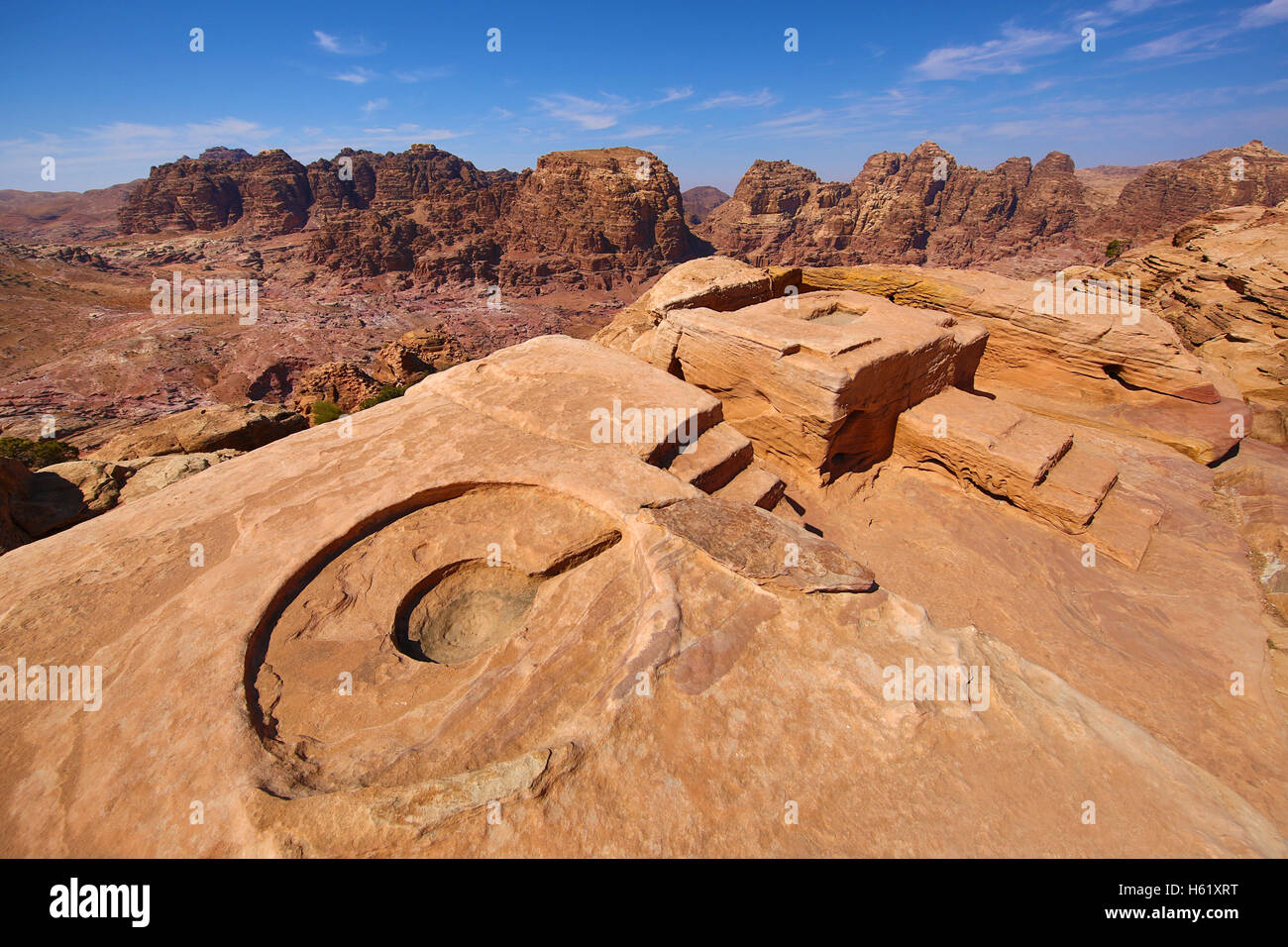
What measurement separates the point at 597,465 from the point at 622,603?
1571 mm

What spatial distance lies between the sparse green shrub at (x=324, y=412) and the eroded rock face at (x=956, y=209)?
30179mm

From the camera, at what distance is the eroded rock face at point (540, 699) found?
2492mm

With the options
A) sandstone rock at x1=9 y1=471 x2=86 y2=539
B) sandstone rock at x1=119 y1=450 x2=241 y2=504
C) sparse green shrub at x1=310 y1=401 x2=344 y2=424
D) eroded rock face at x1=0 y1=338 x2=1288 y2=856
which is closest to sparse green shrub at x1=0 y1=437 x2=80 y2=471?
sparse green shrub at x1=310 y1=401 x2=344 y2=424

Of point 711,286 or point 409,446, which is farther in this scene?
point 711,286

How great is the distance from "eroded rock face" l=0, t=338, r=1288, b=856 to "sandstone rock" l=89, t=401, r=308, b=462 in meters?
6.29

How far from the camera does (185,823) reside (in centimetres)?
251

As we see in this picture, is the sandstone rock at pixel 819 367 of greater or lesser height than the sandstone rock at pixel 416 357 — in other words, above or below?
below

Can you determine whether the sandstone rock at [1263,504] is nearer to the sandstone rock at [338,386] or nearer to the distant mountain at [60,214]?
the sandstone rock at [338,386]

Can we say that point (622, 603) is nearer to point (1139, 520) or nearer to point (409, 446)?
point (409, 446)

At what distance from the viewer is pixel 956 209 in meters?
52.9

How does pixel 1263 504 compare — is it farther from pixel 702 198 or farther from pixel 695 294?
pixel 702 198

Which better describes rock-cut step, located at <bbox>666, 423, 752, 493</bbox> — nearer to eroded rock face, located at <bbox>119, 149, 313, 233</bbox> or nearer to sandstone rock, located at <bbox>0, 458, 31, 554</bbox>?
sandstone rock, located at <bbox>0, 458, 31, 554</bbox>

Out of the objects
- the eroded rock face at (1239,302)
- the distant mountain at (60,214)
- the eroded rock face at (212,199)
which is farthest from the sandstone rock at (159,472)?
the distant mountain at (60,214)

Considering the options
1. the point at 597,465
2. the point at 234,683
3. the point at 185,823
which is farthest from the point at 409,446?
the point at 185,823
